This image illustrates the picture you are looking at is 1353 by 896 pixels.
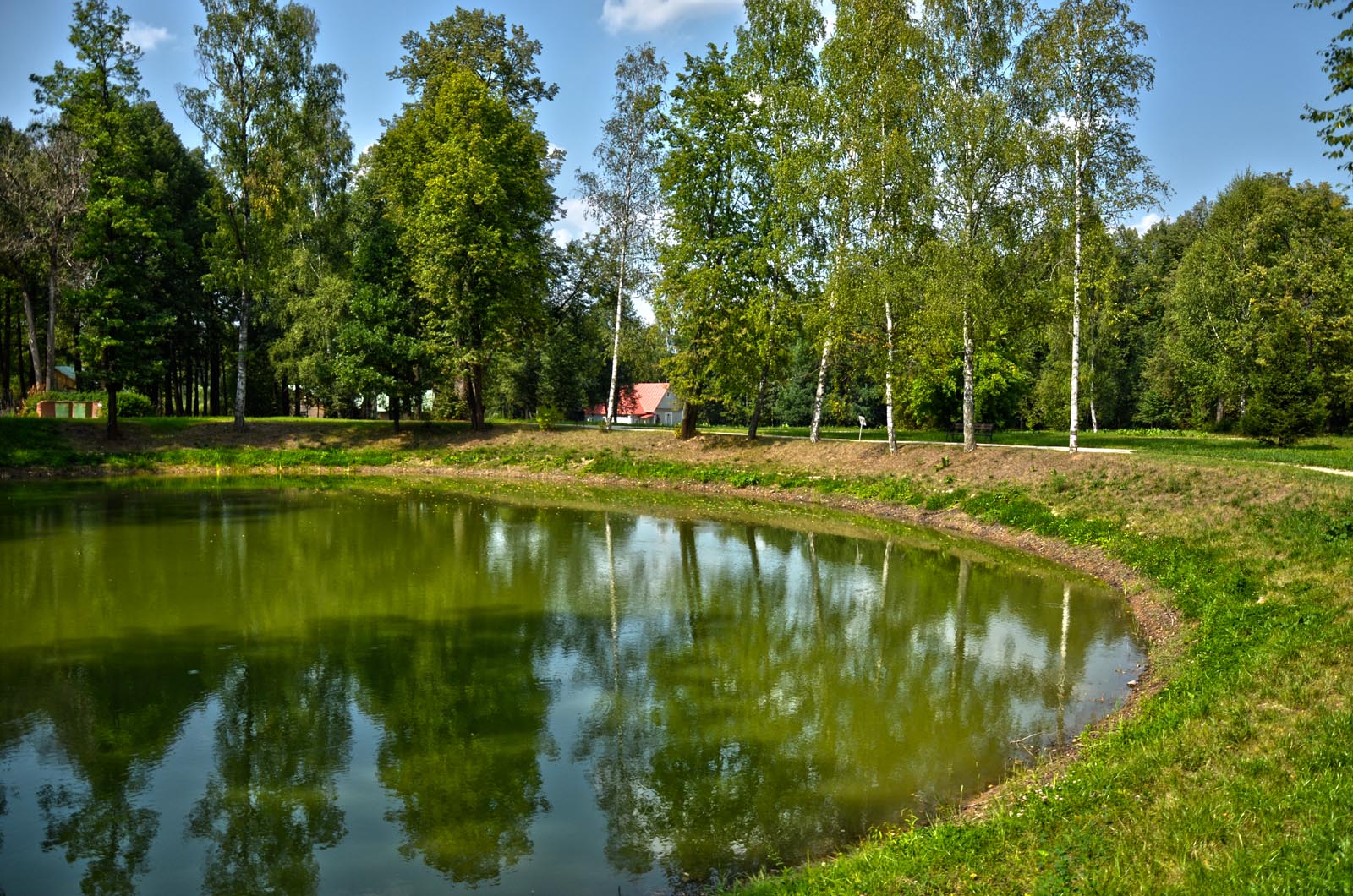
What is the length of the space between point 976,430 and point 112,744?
1255 inches

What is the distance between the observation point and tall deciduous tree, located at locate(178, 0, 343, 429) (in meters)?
38.7

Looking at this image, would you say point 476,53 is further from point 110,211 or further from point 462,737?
point 462,737

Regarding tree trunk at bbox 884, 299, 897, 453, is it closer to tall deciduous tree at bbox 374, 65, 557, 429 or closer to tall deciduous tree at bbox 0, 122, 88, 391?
tall deciduous tree at bbox 374, 65, 557, 429

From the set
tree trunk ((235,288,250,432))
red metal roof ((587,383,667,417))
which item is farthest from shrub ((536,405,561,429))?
red metal roof ((587,383,667,417))

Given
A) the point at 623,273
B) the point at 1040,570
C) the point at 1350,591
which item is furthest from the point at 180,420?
the point at 1350,591

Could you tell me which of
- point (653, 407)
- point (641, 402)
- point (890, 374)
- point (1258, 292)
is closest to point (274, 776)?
point (890, 374)

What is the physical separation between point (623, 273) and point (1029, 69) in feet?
66.7

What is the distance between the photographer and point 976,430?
35500mm

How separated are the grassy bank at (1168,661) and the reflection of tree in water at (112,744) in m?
5.29

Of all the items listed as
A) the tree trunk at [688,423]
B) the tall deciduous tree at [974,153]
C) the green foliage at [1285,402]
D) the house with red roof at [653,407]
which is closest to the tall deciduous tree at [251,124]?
the tree trunk at [688,423]

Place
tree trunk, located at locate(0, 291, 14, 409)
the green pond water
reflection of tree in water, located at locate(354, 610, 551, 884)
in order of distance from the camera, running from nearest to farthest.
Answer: the green pond water → reflection of tree in water, located at locate(354, 610, 551, 884) → tree trunk, located at locate(0, 291, 14, 409)

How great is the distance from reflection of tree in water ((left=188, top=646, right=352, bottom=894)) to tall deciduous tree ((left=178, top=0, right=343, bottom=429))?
103 ft

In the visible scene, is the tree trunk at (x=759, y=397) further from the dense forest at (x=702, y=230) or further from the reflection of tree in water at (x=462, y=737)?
the reflection of tree in water at (x=462, y=737)

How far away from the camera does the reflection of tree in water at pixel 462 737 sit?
781cm
